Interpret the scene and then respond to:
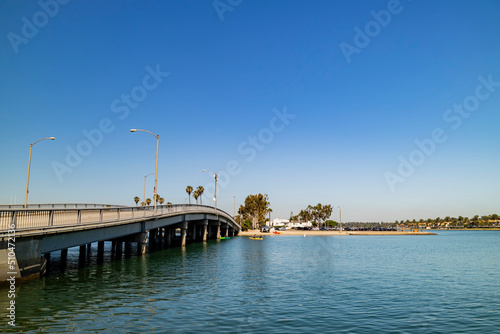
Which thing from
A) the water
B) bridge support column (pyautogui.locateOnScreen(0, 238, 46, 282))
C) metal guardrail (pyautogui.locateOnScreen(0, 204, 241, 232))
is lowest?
the water

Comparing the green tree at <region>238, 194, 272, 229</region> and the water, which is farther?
the green tree at <region>238, 194, 272, 229</region>

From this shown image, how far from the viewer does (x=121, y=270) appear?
3556 cm

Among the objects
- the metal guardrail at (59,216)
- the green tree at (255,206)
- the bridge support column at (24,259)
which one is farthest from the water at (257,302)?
the green tree at (255,206)

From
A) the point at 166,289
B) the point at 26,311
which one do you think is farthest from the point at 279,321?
the point at 26,311

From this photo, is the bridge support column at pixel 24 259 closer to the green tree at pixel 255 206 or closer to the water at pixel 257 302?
the water at pixel 257 302

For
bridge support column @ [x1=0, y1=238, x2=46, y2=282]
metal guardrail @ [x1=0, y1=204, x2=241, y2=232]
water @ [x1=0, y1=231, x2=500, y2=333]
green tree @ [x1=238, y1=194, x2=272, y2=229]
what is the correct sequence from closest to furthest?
water @ [x1=0, y1=231, x2=500, y2=333]
bridge support column @ [x1=0, y1=238, x2=46, y2=282]
metal guardrail @ [x1=0, y1=204, x2=241, y2=232]
green tree @ [x1=238, y1=194, x2=272, y2=229]

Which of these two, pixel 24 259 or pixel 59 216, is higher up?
pixel 59 216

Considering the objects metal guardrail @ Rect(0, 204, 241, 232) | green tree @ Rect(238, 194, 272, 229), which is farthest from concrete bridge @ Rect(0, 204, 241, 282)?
green tree @ Rect(238, 194, 272, 229)

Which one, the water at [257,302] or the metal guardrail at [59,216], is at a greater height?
the metal guardrail at [59,216]

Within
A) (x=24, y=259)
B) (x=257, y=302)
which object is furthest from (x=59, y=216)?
(x=257, y=302)

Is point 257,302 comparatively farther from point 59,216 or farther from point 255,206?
point 255,206

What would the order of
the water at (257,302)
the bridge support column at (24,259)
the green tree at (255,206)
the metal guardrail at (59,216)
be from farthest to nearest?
the green tree at (255,206)
the metal guardrail at (59,216)
the bridge support column at (24,259)
the water at (257,302)

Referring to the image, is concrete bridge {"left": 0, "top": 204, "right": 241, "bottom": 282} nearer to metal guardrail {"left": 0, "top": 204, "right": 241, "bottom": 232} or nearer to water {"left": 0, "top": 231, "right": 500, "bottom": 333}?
metal guardrail {"left": 0, "top": 204, "right": 241, "bottom": 232}

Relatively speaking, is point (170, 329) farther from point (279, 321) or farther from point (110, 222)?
point (110, 222)
